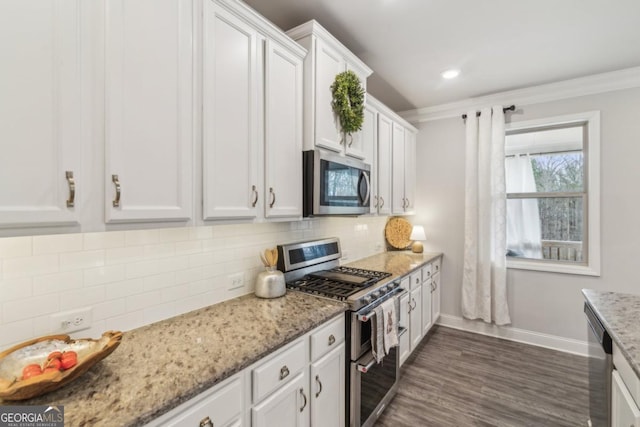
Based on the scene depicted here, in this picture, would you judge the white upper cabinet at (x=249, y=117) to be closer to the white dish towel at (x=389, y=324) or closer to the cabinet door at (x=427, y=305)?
the white dish towel at (x=389, y=324)

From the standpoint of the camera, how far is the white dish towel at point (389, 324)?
6.51ft

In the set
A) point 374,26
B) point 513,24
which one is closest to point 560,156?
point 513,24

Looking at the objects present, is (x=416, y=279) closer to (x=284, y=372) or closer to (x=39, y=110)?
(x=284, y=372)

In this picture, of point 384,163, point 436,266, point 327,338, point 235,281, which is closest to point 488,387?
point 436,266

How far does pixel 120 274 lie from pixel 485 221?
3539 millimetres

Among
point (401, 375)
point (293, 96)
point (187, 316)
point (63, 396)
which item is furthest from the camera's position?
point (401, 375)

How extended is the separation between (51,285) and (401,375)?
2.65 metres

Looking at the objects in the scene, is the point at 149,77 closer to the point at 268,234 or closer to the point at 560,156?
the point at 268,234

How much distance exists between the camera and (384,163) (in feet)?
9.98

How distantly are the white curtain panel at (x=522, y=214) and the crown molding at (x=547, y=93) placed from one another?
2.19 feet

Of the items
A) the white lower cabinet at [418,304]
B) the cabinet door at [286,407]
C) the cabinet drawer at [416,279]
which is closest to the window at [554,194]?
the white lower cabinet at [418,304]

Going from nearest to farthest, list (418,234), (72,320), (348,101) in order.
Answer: (72,320), (348,101), (418,234)

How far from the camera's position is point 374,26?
2119mm

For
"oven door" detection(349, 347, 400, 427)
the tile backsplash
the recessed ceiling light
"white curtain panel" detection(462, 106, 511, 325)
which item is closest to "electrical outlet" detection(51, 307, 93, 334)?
the tile backsplash
